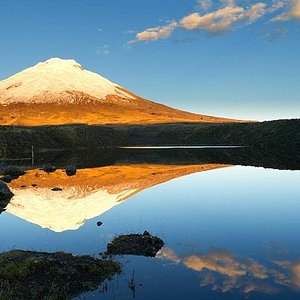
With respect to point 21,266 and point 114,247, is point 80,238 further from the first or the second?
point 21,266

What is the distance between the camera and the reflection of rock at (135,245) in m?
26.3

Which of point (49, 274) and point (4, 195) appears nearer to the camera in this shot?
point (49, 274)

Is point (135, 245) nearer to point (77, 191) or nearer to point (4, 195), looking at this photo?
point (4, 195)

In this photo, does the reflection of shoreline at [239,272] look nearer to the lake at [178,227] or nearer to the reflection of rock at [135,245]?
the lake at [178,227]

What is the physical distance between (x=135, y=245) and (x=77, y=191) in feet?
90.5

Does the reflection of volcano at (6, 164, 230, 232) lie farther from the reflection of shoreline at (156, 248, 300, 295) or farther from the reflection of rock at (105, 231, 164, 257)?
the reflection of shoreline at (156, 248, 300, 295)

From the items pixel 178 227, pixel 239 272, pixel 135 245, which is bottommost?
pixel 178 227

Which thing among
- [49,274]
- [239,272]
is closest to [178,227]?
[239,272]

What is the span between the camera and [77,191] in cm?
5362

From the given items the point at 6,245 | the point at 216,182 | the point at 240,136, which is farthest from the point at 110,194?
the point at 240,136

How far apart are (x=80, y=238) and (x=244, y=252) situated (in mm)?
11704

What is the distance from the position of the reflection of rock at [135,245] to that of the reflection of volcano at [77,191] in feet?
24.5

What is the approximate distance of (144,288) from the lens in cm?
2067

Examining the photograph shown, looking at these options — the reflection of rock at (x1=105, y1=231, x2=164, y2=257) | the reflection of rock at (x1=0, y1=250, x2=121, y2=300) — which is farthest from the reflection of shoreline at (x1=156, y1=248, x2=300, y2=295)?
the reflection of rock at (x1=0, y1=250, x2=121, y2=300)
